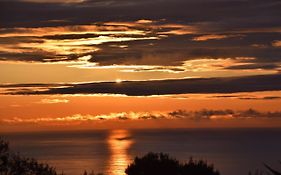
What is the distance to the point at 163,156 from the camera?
37.4 m

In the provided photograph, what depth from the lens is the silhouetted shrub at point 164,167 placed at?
114 feet

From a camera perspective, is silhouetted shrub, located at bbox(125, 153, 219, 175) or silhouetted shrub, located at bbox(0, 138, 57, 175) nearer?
silhouetted shrub, located at bbox(0, 138, 57, 175)

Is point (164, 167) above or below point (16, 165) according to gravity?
above

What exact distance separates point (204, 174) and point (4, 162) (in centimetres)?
1520

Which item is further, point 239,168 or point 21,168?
point 239,168

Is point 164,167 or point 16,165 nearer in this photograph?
point 16,165

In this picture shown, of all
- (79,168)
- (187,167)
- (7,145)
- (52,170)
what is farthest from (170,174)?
(79,168)

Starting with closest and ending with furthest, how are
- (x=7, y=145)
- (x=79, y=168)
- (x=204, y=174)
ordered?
1. (x=7, y=145)
2. (x=204, y=174)
3. (x=79, y=168)

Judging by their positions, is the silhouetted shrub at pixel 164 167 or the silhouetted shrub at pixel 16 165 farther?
the silhouetted shrub at pixel 164 167

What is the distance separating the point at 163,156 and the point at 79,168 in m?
162

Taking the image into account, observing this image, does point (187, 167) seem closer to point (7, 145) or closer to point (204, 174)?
point (204, 174)

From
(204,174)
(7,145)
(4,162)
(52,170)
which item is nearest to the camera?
(4,162)

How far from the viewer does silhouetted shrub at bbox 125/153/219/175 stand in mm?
34731

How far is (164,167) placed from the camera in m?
35.6
